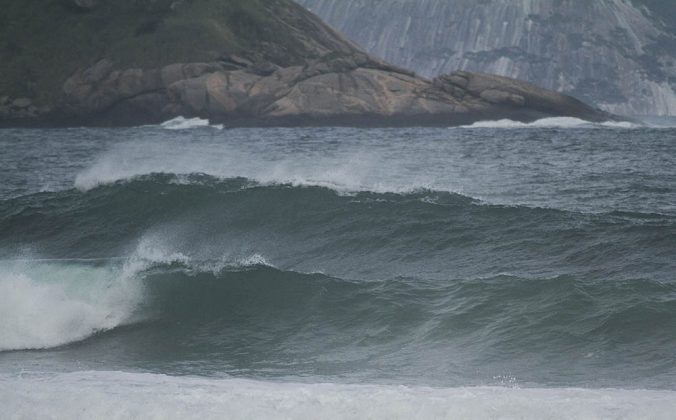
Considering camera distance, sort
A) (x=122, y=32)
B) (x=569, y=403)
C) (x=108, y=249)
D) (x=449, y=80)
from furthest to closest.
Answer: (x=122, y=32), (x=449, y=80), (x=108, y=249), (x=569, y=403)

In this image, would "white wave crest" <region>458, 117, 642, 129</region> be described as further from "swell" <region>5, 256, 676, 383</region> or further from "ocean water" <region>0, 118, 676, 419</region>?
"swell" <region>5, 256, 676, 383</region>

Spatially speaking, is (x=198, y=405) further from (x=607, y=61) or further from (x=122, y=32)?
(x=607, y=61)

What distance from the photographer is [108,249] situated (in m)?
18.2

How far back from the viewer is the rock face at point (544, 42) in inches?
6900

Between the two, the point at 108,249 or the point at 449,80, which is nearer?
the point at 108,249

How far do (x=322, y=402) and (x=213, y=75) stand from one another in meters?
66.9

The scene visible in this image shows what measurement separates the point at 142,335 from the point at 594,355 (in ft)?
20.4

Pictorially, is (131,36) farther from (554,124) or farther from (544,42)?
(544,42)

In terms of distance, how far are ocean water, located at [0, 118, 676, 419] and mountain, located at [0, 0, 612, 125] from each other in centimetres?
4427

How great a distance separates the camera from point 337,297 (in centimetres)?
1396

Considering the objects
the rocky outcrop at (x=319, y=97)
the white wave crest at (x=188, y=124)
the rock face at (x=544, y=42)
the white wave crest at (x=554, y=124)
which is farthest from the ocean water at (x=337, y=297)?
the rock face at (x=544, y=42)

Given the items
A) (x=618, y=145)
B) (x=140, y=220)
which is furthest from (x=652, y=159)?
(x=140, y=220)

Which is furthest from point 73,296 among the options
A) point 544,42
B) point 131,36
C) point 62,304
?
point 544,42

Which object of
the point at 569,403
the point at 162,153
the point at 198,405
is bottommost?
the point at 162,153
